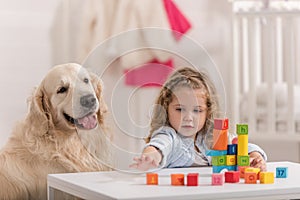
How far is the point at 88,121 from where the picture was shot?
1.67 meters

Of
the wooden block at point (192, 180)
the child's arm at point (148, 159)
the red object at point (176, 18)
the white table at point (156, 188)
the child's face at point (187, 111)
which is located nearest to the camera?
the white table at point (156, 188)

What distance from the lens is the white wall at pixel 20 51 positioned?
3.08 meters

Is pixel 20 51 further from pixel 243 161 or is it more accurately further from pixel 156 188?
pixel 156 188

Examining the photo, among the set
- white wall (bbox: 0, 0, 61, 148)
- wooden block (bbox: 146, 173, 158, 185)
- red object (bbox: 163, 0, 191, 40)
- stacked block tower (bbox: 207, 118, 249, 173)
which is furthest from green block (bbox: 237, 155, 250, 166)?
red object (bbox: 163, 0, 191, 40)

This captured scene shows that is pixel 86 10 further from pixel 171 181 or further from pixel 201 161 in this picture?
pixel 171 181

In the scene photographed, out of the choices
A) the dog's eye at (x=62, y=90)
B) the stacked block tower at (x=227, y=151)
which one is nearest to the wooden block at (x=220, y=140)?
the stacked block tower at (x=227, y=151)

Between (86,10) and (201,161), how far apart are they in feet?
5.39

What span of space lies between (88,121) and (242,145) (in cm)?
36

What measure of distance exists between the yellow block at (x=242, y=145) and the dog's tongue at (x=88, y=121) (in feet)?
1.13

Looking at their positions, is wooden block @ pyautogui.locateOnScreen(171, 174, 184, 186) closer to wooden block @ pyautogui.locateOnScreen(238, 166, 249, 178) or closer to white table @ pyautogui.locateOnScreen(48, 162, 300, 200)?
white table @ pyautogui.locateOnScreen(48, 162, 300, 200)

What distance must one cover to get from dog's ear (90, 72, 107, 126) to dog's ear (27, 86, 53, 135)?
12cm

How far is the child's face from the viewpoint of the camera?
1643 mm

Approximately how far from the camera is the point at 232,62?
11.1ft

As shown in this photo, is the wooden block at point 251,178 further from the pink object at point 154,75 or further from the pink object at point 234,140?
the pink object at point 154,75
